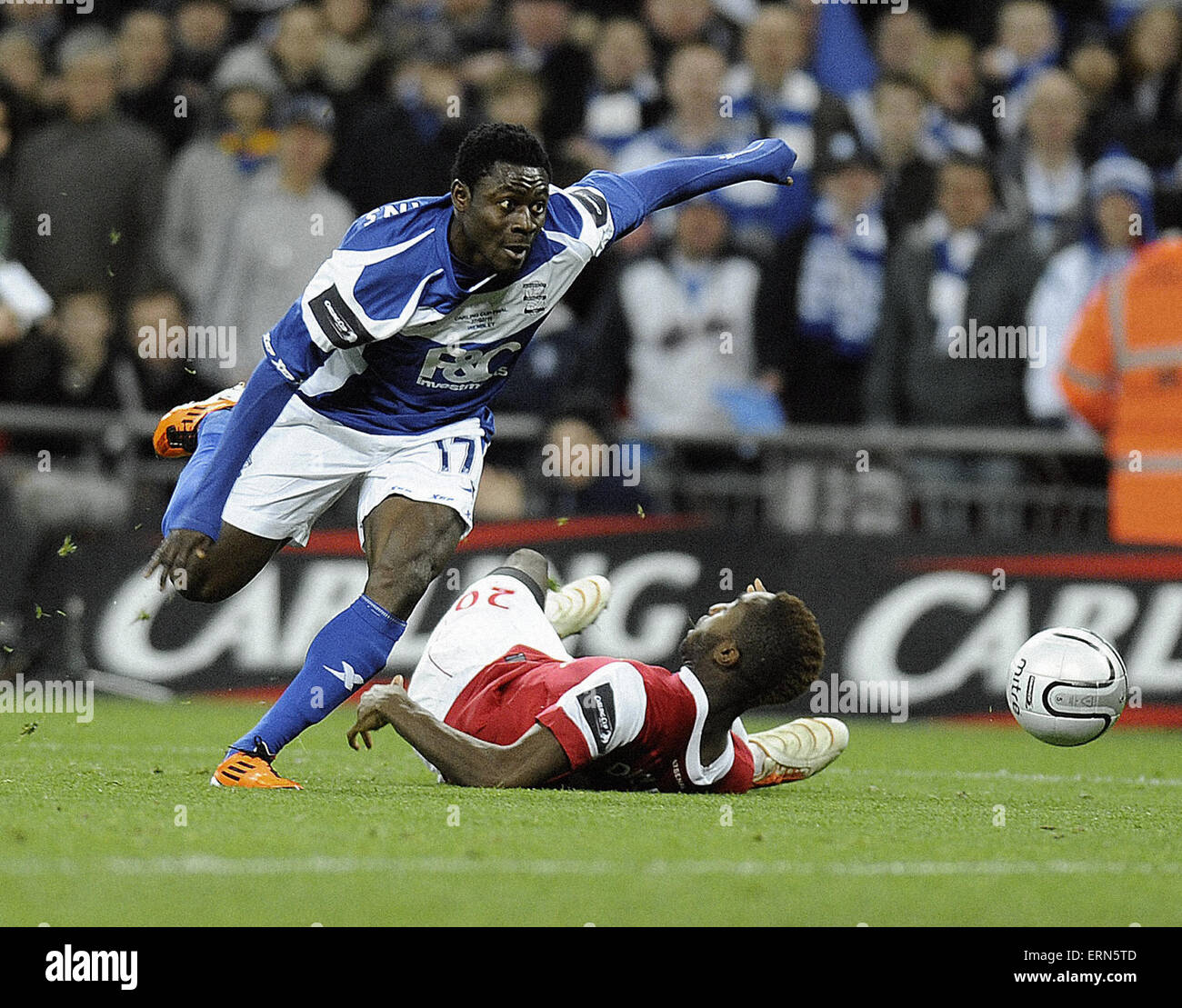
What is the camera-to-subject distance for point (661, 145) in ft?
43.3

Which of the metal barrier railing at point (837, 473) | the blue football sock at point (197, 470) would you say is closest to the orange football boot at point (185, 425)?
the blue football sock at point (197, 470)

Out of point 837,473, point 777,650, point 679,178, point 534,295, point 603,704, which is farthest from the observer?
point 837,473

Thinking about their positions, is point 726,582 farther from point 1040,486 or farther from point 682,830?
point 682,830

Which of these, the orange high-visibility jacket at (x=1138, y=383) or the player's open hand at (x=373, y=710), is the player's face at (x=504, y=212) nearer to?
the player's open hand at (x=373, y=710)

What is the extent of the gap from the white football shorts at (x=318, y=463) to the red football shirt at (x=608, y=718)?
0.65 metres

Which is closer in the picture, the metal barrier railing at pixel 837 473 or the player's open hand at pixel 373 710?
the player's open hand at pixel 373 710

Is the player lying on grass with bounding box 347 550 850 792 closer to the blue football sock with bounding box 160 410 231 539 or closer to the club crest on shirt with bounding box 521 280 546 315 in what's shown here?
the blue football sock with bounding box 160 410 231 539

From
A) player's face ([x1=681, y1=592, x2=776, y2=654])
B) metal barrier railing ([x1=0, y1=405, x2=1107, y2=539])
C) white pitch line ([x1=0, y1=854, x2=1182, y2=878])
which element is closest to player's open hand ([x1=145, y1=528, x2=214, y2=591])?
player's face ([x1=681, y1=592, x2=776, y2=654])

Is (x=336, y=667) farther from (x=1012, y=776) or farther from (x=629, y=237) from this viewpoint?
(x=629, y=237)

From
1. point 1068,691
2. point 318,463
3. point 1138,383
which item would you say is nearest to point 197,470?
point 318,463

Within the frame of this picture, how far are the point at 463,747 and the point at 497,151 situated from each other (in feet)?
6.89

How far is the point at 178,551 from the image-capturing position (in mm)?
6898

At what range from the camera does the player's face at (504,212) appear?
671cm

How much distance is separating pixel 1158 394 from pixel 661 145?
3.83 meters
